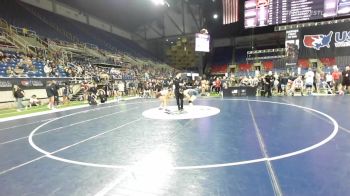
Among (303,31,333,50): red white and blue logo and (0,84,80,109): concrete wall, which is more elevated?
(303,31,333,50): red white and blue logo

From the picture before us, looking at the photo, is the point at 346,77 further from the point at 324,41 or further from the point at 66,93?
the point at 66,93

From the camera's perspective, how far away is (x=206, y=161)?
4332 mm

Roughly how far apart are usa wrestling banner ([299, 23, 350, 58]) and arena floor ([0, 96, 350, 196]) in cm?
2243

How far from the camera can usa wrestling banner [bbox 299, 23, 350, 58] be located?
25688mm

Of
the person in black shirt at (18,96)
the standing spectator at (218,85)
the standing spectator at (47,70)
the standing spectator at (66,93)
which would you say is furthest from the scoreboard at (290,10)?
the person in black shirt at (18,96)

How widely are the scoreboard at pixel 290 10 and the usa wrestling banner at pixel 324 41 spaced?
415 centimetres

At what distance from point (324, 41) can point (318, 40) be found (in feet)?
2.09

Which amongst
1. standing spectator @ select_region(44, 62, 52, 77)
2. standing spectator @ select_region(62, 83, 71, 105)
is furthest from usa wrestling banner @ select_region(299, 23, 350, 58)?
standing spectator @ select_region(44, 62, 52, 77)

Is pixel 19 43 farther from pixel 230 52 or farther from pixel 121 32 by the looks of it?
pixel 230 52

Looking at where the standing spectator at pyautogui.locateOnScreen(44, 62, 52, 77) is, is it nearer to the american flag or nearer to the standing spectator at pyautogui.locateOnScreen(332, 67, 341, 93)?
the american flag

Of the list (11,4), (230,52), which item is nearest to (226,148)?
(11,4)

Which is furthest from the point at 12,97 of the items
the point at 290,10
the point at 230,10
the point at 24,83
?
the point at 290,10

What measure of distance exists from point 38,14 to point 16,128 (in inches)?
945

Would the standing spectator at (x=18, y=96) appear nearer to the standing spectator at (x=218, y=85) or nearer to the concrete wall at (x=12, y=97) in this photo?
the concrete wall at (x=12, y=97)
